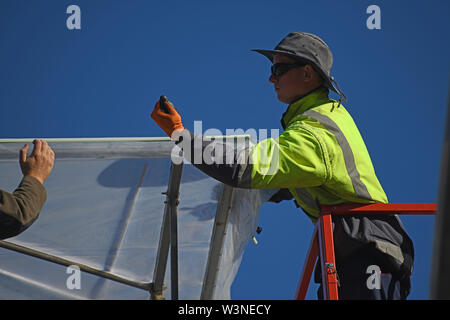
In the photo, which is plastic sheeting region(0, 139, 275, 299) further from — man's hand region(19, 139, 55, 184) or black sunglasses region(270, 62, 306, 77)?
black sunglasses region(270, 62, 306, 77)

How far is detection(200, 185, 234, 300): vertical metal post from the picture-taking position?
13.5 feet

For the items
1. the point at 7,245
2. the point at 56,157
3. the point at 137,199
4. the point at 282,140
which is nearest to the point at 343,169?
the point at 282,140

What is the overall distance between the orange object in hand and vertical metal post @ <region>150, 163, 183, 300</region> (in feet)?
2.27

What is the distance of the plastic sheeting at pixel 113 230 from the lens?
4.21 m

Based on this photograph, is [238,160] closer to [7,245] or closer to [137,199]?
[137,199]

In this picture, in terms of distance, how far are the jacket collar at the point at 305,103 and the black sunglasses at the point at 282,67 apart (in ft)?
0.58

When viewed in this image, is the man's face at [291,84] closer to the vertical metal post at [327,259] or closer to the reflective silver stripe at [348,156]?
the reflective silver stripe at [348,156]

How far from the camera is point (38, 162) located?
3.32 metres

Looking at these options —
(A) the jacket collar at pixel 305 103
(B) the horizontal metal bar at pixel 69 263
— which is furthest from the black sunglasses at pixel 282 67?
(B) the horizontal metal bar at pixel 69 263

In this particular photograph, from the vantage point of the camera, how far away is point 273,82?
12.3 feet

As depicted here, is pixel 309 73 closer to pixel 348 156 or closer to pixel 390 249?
pixel 348 156

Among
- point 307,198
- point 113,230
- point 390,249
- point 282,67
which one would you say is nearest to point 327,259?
point 390,249

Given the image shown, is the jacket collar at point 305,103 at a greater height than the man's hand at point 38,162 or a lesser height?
greater

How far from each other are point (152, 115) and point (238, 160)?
550 mm
